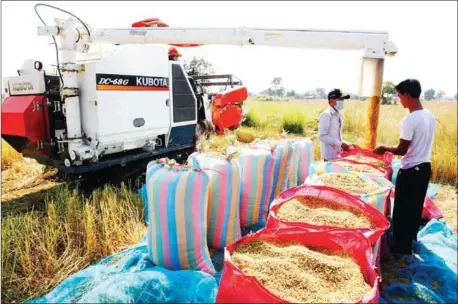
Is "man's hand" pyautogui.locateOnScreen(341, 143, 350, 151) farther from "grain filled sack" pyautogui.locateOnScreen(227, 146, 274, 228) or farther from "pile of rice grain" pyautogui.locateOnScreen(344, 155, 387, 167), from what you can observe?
"grain filled sack" pyautogui.locateOnScreen(227, 146, 274, 228)

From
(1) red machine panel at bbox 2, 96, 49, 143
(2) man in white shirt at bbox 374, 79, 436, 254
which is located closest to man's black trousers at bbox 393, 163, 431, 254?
(2) man in white shirt at bbox 374, 79, 436, 254

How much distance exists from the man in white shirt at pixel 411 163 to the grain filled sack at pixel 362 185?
6.2 inches

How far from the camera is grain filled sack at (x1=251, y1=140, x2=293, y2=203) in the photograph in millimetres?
3928

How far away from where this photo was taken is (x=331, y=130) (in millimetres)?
4531

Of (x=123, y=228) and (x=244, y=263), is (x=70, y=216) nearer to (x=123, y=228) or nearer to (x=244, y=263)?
(x=123, y=228)

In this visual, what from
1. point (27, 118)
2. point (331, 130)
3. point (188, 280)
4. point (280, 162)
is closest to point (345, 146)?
point (331, 130)

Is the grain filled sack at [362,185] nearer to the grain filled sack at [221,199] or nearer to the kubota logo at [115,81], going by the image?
the grain filled sack at [221,199]

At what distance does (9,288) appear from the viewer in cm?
264

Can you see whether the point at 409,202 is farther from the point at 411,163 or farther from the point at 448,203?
the point at 448,203

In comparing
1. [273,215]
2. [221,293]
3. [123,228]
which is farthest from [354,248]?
[123,228]

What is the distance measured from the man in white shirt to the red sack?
0.90m

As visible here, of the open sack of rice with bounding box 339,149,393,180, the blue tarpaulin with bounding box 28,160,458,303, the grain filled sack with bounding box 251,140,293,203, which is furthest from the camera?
the open sack of rice with bounding box 339,149,393,180

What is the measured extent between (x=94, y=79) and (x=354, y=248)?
11.7 ft

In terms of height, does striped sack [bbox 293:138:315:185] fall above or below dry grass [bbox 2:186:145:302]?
above
